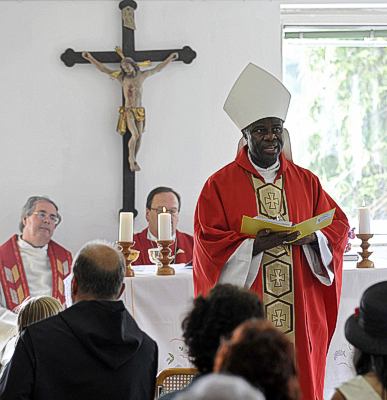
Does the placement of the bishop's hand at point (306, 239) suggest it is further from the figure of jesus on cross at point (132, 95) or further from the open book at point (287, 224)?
the figure of jesus on cross at point (132, 95)

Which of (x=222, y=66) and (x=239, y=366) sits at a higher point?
(x=222, y=66)

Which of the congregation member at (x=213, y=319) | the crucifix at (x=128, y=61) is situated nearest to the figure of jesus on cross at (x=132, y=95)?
the crucifix at (x=128, y=61)

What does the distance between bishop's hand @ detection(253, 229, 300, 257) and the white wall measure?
267 centimetres

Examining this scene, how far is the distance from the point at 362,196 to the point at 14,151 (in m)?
2.64

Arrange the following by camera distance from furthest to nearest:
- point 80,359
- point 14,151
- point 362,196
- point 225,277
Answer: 1. point 362,196
2. point 14,151
3. point 225,277
4. point 80,359

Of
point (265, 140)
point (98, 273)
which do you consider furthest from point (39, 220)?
point (98, 273)

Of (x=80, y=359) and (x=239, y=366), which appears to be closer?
(x=239, y=366)

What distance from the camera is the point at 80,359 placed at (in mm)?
2584

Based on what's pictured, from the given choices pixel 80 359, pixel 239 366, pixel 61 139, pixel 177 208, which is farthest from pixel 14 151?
pixel 239 366

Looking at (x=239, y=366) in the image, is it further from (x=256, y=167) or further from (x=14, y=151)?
(x=14, y=151)

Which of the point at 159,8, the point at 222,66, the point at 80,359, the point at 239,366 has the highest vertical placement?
the point at 159,8

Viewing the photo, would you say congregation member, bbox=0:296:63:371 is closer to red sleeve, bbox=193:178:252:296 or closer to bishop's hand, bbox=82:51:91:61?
red sleeve, bbox=193:178:252:296

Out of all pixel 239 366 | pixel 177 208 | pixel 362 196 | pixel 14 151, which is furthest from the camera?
pixel 362 196

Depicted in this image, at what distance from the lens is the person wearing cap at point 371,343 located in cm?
200
